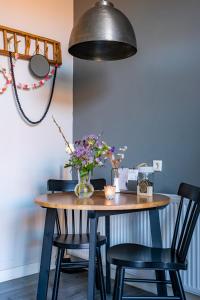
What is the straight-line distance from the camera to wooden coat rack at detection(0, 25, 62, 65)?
113 inches

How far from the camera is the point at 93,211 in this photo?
6.17 feet

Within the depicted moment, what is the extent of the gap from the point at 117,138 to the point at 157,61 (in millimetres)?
753

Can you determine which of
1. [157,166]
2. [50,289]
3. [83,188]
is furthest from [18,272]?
[157,166]

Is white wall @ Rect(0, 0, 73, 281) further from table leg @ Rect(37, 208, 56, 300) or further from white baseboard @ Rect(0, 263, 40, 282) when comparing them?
table leg @ Rect(37, 208, 56, 300)

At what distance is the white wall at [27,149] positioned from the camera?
2.91 metres

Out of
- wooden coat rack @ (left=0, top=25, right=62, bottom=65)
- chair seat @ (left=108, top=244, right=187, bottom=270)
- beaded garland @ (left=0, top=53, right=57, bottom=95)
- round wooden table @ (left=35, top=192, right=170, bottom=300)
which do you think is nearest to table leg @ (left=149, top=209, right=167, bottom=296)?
round wooden table @ (left=35, top=192, right=170, bottom=300)

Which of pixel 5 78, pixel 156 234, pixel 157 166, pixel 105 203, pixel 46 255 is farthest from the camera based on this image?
pixel 5 78

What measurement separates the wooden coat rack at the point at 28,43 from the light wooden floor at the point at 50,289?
198 centimetres

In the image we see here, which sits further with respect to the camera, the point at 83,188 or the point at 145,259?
the point at 83,188

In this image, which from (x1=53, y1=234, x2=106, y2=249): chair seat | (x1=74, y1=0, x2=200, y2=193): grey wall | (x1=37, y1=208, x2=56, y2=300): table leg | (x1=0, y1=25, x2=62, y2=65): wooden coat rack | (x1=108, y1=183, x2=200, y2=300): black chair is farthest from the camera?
(x1=0, y1=25, x2=62, y2=65): wooden coat rack

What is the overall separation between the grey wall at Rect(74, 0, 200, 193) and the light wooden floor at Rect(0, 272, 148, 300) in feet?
3.17

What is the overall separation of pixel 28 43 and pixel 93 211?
72.9 inches

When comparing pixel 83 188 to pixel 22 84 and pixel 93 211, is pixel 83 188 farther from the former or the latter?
pixel 22 84

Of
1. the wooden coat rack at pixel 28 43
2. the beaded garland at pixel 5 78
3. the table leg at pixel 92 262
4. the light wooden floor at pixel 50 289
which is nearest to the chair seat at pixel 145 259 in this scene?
the table leg at pixel 92 262
